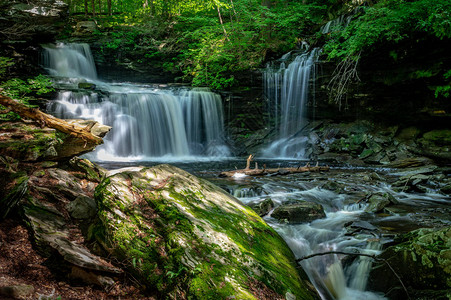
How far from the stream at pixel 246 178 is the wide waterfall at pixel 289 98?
28 cm

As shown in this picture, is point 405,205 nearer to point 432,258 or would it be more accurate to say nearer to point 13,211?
point 432,258

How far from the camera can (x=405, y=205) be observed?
6082mm

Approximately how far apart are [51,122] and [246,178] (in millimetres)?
5685

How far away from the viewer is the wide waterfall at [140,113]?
493 inches

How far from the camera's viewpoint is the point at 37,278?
2.06 meters

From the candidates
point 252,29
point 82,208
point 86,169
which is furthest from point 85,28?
point 82,208

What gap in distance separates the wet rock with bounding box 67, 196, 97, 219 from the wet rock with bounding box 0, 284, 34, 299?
1.22 m

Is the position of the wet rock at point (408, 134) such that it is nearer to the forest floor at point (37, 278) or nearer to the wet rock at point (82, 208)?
the wet rock at point (82, 208)

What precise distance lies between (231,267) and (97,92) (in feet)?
42.9

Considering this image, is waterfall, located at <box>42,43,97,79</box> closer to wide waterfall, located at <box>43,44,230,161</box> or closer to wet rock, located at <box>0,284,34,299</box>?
wide waterfall, located at <box>43,44,230,161</box>

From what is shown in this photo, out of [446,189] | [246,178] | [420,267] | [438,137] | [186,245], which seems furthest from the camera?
[438,137]

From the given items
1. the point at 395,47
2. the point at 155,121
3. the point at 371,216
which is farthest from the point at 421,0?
the point at 155,121

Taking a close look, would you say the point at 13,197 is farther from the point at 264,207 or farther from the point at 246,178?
the point at 246,178

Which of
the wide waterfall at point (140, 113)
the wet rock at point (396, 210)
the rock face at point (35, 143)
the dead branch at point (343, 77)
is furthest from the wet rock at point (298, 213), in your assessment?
the wide waterfall at point (140, 113)
